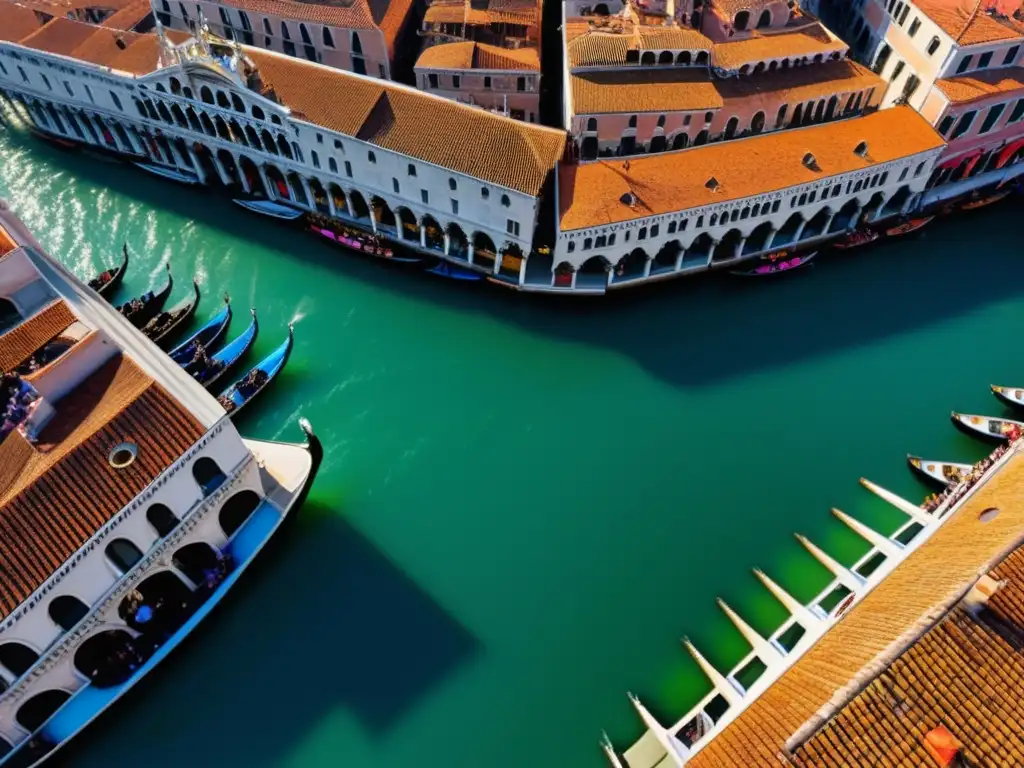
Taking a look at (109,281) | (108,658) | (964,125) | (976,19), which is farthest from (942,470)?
(109,281)

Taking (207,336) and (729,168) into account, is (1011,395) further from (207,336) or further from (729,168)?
(207,336)

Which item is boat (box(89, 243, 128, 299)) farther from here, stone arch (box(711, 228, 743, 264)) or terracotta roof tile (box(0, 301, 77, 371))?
stone arch (box(711, 228, 743, 264))

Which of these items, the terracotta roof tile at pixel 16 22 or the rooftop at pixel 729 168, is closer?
the rooftop at pixel 729 168

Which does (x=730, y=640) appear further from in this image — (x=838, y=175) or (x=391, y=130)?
(x=391, y=130)

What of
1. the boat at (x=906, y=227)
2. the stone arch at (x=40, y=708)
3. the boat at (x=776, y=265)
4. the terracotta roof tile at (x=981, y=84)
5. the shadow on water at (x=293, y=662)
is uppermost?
the terracotta roof tile at (x=981, y=84)

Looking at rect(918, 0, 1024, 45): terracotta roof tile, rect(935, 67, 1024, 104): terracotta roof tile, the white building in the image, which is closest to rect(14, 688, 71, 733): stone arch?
the white building

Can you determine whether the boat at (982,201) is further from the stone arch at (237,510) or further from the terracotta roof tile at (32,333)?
the terracotta roof tile at (32,333)

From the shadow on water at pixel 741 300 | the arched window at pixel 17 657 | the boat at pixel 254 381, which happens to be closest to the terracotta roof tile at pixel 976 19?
the shadow on water at pixel 741 300
